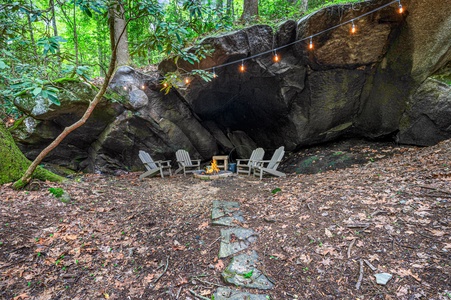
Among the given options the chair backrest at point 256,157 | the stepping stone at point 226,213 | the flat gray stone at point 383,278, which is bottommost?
the stepping stone at point 226,213

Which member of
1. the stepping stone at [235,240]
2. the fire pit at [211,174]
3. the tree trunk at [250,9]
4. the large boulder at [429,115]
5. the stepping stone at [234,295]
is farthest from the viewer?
the tree trunk at [250,9]

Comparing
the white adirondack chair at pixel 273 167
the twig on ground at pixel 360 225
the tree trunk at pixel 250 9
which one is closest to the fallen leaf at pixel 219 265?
the twig on ground at pixel 360 225

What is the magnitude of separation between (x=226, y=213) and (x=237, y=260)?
46.5 inches

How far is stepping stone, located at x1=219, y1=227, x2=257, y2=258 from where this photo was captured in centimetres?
268

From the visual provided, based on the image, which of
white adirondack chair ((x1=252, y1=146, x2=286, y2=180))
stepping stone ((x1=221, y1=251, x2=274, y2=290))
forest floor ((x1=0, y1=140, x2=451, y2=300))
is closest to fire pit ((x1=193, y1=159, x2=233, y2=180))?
white adirondack chair ((x1=252, y1=146, x2=286, y2=180))

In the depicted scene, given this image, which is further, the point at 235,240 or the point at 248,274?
the point at 235,240

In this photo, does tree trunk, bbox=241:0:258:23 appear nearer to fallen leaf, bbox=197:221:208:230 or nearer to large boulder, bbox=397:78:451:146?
large boulder, bbox=397:78:451:146

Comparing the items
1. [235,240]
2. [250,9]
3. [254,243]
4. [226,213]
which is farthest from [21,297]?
[250,9]

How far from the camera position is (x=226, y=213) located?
144 inches

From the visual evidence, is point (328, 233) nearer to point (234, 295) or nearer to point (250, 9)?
point (234, 295)

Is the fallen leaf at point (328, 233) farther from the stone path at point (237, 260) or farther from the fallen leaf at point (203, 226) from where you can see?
the fallen leaf at point (203, 226)

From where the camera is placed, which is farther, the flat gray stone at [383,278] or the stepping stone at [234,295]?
the stepping stone at [234,295]

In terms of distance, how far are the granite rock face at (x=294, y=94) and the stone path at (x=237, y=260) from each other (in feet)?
16.6

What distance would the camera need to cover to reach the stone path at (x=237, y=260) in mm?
2046
